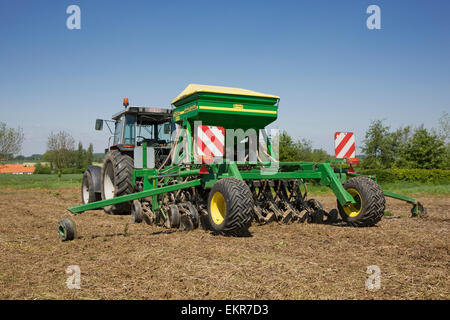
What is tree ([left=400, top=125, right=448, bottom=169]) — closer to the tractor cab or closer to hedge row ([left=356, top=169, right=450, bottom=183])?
hedge row ([left=356, top=169, right=450, bottom=183])

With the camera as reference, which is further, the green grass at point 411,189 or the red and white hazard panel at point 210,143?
the green grass at point 411,189

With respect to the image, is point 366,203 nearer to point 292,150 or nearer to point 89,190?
point 89,190

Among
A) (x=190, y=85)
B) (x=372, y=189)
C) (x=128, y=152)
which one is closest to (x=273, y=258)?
(x=372, y=189)

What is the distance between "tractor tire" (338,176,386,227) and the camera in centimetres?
620

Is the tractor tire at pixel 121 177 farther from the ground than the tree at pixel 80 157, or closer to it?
closer to it

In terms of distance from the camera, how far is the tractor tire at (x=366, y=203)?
620cm

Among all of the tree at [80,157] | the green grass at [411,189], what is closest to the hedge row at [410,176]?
the green grass at [411,189]

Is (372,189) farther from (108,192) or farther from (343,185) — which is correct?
(108,192)

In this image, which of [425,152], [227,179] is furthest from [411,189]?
[425,152]

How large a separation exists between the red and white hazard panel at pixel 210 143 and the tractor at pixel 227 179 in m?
0.02

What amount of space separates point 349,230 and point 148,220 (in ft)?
11.8

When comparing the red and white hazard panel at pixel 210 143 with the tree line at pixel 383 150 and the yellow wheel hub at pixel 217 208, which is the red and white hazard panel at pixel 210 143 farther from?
the tree line at pixel 383 150

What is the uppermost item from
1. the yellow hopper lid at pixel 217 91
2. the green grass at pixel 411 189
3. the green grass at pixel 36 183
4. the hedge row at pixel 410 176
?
the yellow hopper lid at pixel 217 91

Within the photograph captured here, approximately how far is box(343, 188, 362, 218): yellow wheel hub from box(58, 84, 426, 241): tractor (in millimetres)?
17
